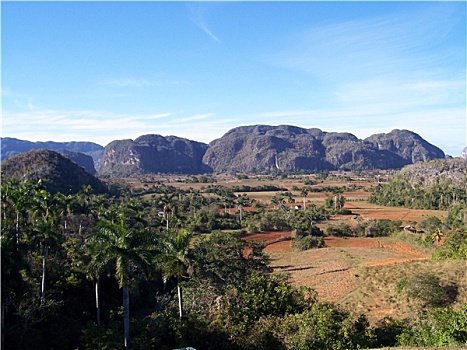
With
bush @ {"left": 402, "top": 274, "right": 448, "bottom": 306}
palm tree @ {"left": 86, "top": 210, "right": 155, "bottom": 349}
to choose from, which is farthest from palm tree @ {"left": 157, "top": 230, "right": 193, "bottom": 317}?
bush @ {"left": 402, "top": 274, "right": 448, "bottom": 306}

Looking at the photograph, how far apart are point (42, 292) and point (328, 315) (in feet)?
43.2

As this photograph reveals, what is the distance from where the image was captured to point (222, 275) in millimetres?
21453

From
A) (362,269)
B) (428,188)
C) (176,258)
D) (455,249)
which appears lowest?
(362,269)

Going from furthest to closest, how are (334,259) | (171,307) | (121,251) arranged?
(334,259) → (171,307) → (121,251)

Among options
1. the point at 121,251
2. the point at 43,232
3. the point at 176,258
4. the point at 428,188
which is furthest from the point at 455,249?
the point at 428,188

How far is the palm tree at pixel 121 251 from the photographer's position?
611 inches

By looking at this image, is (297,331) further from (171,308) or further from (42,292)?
(42,292)

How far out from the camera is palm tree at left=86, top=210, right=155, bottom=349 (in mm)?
15508

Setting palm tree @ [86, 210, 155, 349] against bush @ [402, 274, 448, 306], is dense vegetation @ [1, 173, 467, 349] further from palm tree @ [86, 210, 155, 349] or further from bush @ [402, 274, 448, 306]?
bush @ [402, 274, 448, 306]

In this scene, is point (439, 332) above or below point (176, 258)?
below

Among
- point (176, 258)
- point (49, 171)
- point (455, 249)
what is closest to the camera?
point (176, 258)

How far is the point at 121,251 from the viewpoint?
15.7 m

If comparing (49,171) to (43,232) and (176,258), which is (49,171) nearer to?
(43,232)

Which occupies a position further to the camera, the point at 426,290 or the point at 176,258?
the point at 426,290
